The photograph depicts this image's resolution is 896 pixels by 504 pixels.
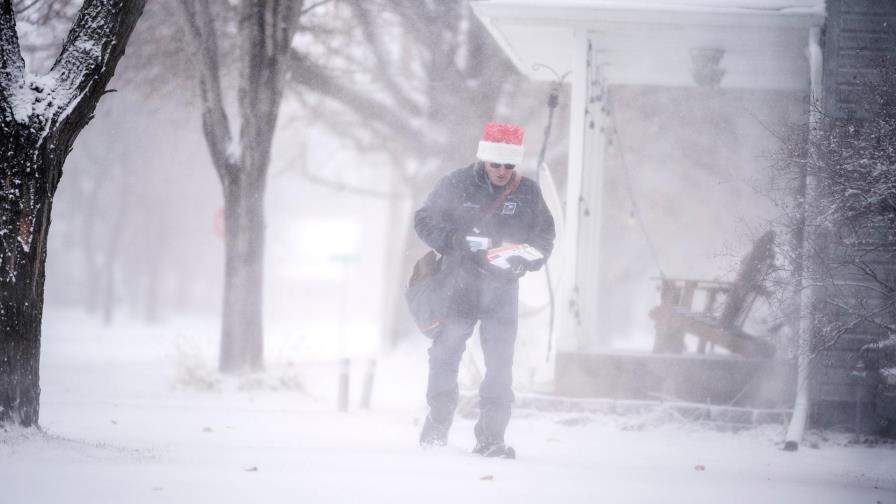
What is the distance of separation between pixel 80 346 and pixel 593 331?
49.1 feet

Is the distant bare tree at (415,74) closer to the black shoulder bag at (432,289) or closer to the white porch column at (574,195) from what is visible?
the white porch column at (574,195)

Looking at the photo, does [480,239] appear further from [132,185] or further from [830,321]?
[132,185]

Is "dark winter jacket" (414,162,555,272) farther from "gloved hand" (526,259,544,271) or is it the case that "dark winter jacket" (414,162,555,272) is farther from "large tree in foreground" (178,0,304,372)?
"large tree in foreground" (178,0,304,372)

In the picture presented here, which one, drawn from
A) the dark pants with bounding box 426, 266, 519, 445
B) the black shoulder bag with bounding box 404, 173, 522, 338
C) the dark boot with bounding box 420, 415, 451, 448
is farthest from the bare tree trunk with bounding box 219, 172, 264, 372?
the dark pants with bounding box 426, 266, 519, 445

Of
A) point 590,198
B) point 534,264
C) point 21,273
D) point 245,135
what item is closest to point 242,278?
point 245,135

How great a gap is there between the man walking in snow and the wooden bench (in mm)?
1828

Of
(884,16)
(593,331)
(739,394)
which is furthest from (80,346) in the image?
(884,16)

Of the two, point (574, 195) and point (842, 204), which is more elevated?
point (574, 195)

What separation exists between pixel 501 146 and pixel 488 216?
1.34 feet

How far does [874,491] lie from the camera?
5609 millimetres

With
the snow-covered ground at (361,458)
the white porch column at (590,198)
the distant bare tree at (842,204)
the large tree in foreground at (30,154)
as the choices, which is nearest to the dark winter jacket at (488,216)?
the snow-covered ground at (361,458)

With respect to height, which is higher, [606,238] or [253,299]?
[606,238]

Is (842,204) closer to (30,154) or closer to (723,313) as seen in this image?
(723,313)

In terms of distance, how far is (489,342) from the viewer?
19.8 ft
